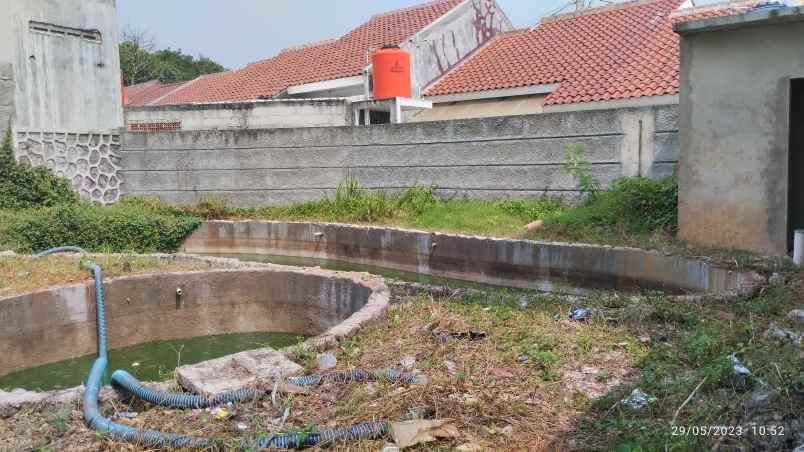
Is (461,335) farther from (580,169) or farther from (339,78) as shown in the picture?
(339,78)

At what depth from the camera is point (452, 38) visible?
1944 cm

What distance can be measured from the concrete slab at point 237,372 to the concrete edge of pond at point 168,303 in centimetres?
126

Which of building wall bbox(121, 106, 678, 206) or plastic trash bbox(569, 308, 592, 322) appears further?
building wall bbox(121, 106, 678, 206)

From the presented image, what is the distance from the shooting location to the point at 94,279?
23.9 feet

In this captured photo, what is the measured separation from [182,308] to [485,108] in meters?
10.2

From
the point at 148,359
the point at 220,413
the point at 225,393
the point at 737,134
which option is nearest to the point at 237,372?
the point at 225,393

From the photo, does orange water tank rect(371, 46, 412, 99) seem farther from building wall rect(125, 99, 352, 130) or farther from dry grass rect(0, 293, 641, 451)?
dry grass rect(0, 293, 641, 451)

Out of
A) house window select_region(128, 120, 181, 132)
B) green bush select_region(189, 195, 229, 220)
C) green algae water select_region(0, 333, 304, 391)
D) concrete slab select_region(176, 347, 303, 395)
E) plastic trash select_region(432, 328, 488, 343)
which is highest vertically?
house window select_region(128, 120, 181, 132)

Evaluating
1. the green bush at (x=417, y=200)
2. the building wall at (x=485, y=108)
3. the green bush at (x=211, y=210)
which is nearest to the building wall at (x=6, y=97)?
the green bush at (x=211, y=210)

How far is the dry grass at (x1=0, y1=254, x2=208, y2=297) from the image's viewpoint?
718 centimetres

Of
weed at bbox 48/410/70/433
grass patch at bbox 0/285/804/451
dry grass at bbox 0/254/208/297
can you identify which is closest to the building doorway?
grass patch at bbox 0/285/804/451

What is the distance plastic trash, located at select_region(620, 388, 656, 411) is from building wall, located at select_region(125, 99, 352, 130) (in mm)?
13508

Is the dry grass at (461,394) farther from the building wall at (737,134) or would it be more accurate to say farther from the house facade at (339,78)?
the house facade at (339,78)

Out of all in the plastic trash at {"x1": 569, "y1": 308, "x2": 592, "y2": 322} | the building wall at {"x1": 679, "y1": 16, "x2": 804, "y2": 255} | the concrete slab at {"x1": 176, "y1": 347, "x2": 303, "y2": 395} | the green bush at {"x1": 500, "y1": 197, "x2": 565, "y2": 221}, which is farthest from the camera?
the green bush at {"x1": 500, "y1": 197, "x2": 565, "y2": 221}
